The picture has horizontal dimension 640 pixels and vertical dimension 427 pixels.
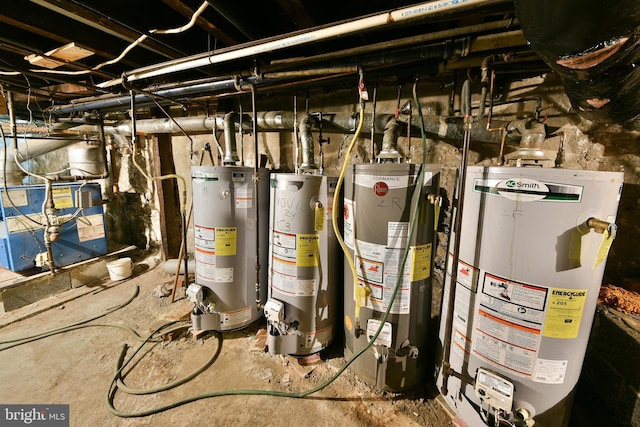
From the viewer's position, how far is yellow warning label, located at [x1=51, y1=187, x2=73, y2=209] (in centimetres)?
242

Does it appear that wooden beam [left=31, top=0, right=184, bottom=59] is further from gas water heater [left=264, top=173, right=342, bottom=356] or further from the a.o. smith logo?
the a.o. smith logo

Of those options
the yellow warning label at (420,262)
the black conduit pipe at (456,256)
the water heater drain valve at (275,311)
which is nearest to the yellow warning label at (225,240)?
the water heater drain valve at (275,311)

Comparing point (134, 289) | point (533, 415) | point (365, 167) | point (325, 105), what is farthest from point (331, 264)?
point (134, 289)

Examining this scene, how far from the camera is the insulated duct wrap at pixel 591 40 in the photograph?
0.46m

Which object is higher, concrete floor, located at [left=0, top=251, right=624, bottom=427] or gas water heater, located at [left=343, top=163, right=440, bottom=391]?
gas water heater, located at [left=343, top=163, right=440, bottom=391]

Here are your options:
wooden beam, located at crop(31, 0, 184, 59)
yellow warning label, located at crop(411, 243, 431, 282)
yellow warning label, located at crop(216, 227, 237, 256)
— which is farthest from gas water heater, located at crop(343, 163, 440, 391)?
wooden beam, located at crop(31, 0, 184, 59)

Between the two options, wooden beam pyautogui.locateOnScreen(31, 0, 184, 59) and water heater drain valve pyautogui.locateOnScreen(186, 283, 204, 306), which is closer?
wooden beam pyautogui.locateOnScreen(31, 0, 184, 59)

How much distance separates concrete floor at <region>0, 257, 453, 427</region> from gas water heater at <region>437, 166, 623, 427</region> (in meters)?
0.48

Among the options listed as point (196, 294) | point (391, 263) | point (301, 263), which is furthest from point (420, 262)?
point (196, 294)

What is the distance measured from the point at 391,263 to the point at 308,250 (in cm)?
50

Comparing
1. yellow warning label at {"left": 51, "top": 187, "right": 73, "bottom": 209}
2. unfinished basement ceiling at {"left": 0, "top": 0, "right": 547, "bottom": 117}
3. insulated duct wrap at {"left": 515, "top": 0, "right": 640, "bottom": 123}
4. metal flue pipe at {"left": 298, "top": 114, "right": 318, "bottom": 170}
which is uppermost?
unfinished basement ceiling at {"left": 0, "top": 0, "right": 547, "bottom": 117}

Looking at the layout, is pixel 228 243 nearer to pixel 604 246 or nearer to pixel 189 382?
pixel 189 382

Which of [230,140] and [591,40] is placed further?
[230,140]

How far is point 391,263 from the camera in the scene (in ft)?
3.94
